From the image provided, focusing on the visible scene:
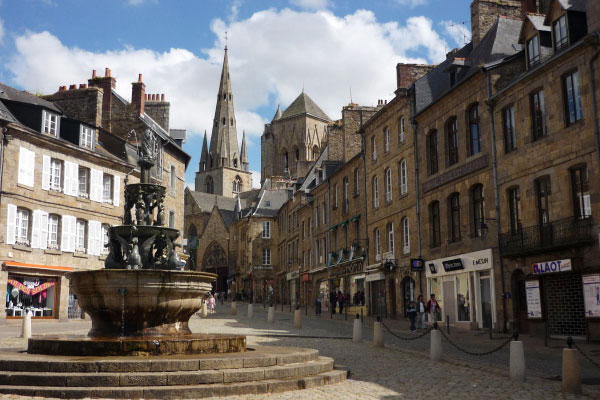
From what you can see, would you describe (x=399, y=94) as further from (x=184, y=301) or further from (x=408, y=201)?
(x=184, y=301)

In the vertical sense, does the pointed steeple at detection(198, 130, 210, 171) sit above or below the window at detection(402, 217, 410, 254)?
above

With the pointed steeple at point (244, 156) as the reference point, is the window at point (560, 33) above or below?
below

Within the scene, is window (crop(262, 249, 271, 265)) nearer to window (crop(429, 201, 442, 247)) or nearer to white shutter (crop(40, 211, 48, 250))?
white shutter (crop(40, 211, 48, 250))

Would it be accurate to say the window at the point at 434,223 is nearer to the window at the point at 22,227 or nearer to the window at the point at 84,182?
the window at the point at 84,182

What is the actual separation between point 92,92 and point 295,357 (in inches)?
1081

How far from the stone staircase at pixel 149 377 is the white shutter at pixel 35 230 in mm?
19303

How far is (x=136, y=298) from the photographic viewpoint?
11.6m

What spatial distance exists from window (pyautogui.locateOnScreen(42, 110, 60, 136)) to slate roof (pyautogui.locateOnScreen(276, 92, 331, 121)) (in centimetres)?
7683

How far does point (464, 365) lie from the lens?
1298cm

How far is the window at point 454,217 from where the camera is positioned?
2531 cm

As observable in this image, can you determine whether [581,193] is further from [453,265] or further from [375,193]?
[375,193]

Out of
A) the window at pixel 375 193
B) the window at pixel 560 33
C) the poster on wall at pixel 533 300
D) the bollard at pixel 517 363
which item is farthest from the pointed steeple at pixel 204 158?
the bollard at pixel 517 363

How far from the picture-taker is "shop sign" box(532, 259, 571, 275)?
18.2 meters

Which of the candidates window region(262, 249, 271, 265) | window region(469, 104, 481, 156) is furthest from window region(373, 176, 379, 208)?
window region(262, 249, 271, 265)
